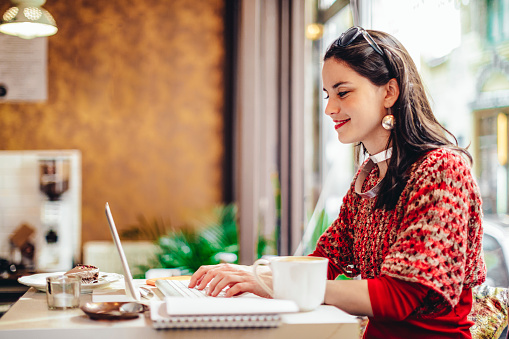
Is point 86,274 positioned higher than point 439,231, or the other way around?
point 439,231

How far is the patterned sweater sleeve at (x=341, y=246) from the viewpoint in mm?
1491

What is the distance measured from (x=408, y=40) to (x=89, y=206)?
290 cm

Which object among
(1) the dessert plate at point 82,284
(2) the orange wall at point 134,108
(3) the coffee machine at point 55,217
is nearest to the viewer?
(1) the dessert plate at point 82,284

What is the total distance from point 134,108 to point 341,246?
3142mm

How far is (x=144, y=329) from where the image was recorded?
0.84m

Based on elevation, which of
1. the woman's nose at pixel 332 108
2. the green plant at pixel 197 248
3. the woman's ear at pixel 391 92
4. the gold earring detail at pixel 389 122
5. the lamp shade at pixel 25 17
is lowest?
the green plant at pixel 197 248

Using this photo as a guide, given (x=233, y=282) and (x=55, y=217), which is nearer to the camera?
(x=233, y=282)

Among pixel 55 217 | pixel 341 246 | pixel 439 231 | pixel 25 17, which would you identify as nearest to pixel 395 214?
pixel 439 231

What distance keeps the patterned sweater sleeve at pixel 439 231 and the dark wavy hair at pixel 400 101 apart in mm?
91

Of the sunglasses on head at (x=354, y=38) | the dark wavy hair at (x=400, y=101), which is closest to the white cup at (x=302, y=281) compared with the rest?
the dark wavy hair at (x=400, y=101)

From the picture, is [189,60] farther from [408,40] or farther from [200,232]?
[408,40]

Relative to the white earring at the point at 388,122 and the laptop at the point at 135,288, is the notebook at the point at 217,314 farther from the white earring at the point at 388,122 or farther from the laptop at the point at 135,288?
the white earring at the point at 388,122

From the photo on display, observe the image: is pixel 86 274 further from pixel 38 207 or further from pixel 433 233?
pixel 38 207

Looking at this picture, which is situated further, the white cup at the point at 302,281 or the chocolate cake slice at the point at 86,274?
the chocolate cake slice at the point at 86,274
